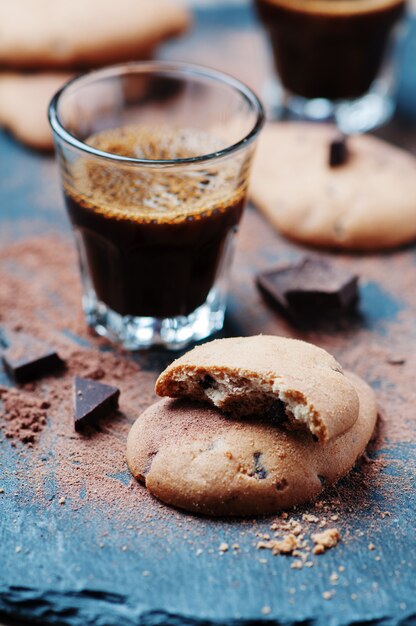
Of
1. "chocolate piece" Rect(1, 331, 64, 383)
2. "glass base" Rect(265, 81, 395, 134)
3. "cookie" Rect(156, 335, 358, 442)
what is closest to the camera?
"cookie" Rect(156, 335, 358, 442)

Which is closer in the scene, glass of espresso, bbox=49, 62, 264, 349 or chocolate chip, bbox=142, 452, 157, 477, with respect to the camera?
chocolate chip, bbox=142, 452, 157, 477

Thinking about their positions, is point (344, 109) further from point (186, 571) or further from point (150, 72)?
point (186, 571)

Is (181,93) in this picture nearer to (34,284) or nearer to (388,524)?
(34,284)

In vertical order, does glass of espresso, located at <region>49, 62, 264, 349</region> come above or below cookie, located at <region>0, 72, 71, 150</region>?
above

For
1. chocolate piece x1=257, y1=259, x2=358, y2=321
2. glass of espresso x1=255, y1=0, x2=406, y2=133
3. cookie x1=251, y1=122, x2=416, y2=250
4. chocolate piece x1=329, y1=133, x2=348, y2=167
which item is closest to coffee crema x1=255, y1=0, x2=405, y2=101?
glass of espresso x1=255, y1=0, x2=406, y2=133

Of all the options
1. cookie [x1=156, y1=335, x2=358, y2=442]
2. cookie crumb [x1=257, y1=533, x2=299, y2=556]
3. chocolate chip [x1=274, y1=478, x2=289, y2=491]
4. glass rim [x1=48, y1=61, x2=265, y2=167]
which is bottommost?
Answer: cookie crumb [x1=257, y1=533, x2=299, y2=556]

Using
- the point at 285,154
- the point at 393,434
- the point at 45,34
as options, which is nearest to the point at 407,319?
the point at 393,434

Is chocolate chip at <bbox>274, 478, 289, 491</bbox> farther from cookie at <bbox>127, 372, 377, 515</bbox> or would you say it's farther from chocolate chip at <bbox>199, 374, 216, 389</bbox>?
chocolate chip at <bbox>199, 374, 216, 389</bbox>

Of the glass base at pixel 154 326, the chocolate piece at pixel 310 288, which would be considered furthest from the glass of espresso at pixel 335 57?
the glass base at pixel 154 326
